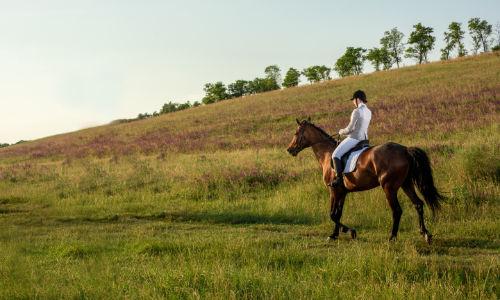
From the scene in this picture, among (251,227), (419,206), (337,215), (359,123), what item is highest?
(359,123)

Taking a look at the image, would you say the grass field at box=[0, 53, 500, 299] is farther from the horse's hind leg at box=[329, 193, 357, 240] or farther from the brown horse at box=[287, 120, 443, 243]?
the brown horse at box=[287, 120, 443, 243]

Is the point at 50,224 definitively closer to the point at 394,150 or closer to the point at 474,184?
the point at 394,150

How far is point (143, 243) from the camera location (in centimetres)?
970

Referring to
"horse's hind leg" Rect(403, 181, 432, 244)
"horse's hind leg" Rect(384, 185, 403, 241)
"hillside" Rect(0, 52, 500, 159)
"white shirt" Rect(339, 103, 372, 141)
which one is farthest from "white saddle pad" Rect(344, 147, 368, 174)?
"hillside" Rect(0, 52, 500, 159)

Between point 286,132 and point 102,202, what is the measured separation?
1628cm

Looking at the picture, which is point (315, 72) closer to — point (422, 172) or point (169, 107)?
point (169, 107)

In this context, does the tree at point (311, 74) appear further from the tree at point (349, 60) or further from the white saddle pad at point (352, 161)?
the white saddle pad at point (352, 161)

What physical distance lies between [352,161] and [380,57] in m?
88.8

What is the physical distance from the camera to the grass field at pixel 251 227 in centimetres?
666

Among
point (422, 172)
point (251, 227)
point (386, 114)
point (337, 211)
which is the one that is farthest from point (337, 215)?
point (386, 114)

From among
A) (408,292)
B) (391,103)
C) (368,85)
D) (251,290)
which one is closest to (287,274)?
(251,290)

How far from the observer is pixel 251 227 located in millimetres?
A: 12531

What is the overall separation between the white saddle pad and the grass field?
162 cm

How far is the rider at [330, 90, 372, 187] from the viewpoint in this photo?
10945mm
